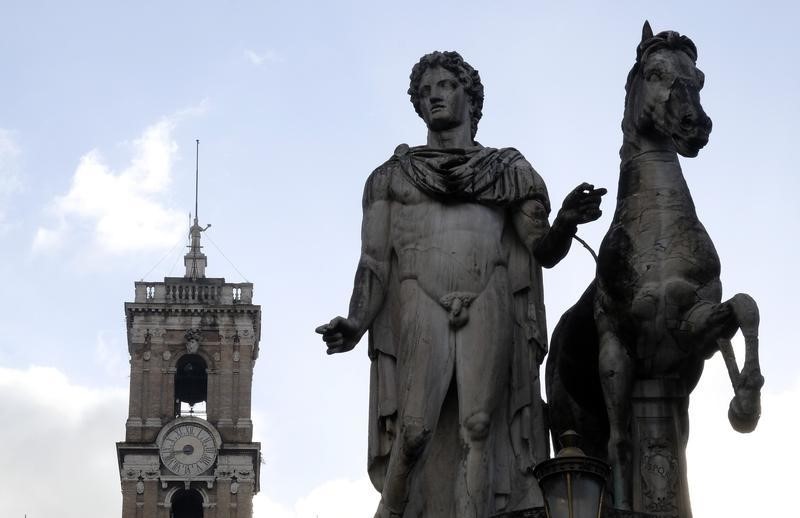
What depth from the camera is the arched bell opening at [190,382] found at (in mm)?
125125

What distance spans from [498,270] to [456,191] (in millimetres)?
735

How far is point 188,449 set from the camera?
394 ft

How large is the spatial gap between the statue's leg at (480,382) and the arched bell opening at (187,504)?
106469 mm

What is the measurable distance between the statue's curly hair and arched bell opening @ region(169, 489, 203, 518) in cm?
10557

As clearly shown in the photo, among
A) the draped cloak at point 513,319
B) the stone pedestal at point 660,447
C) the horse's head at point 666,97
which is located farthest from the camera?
the draped cloak at point 513,319

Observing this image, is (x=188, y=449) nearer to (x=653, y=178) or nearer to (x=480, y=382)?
(x=480, y=382)

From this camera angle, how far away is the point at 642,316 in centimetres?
1608

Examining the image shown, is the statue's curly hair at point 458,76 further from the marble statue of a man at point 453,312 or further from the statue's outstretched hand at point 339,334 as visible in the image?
the statue's outstretched hand at point 339,334

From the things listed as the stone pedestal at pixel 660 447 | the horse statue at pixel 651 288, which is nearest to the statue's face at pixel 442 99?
the horse statue at pixel 651 288

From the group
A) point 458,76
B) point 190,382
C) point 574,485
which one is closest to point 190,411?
point 190,382

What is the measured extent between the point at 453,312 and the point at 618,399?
1520mm

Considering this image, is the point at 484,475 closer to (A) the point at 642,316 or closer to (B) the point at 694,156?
(A) the point at 642,316

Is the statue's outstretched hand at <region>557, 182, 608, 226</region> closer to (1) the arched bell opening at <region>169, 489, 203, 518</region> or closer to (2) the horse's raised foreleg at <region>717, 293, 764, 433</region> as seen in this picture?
(2) the horse's raised foreleg at <region>717, 293, 764, 433</region>

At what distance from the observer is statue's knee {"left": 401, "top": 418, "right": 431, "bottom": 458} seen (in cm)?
1644
